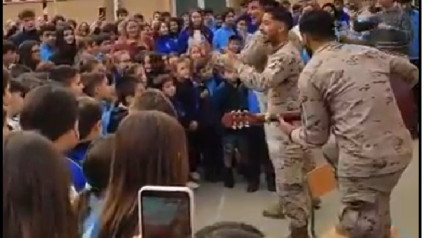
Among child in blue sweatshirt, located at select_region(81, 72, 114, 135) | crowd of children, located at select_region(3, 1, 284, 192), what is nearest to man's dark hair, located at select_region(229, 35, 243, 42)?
crowd of children, located at select_region(3, 1, 284, 192)

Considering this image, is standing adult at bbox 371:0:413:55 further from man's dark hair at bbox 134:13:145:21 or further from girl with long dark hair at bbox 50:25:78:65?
girl with long dark hair at bbox 50:25:78:65

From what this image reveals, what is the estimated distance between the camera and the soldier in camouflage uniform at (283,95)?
1188 millimetres

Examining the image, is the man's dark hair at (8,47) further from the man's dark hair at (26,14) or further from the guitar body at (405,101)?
the guitar body at (405,101)

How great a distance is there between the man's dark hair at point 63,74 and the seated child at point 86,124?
0.11 ft

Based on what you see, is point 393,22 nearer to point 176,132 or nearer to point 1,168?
point 176,132

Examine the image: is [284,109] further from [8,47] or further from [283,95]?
[8,47]

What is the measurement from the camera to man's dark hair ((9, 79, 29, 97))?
1354 millimetres

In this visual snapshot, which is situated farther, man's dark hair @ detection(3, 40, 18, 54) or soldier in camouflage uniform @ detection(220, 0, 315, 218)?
man's dark hair @ detection(3, 40, 18, 54)

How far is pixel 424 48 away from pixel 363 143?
5.6 inches

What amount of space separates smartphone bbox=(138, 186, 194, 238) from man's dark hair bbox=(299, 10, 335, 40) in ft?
0.91

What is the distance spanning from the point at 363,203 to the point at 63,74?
49 centimetres

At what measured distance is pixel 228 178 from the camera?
1257mm

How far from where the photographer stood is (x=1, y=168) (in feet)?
4.29

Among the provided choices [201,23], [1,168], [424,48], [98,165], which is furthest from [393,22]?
[1,168]
